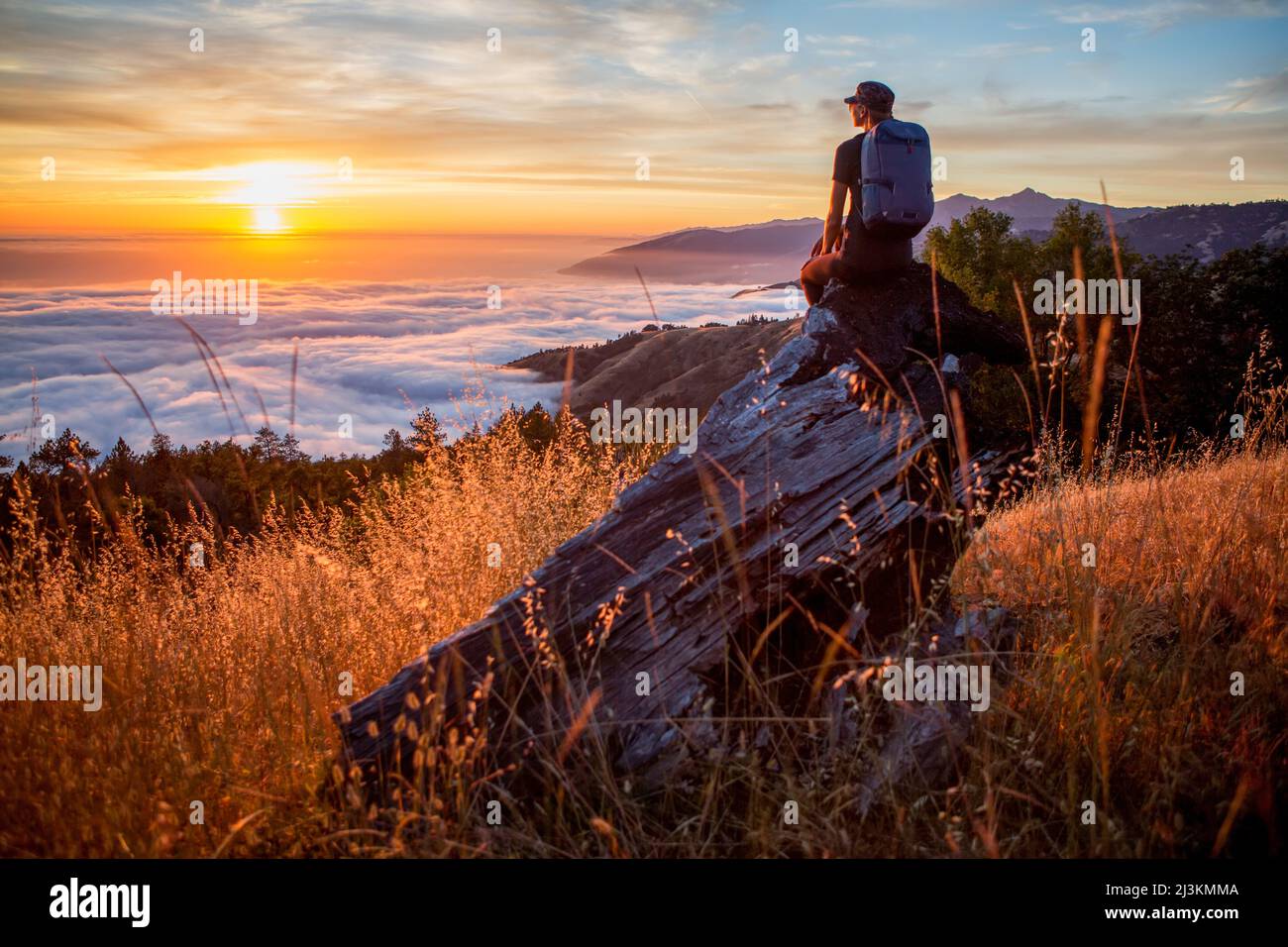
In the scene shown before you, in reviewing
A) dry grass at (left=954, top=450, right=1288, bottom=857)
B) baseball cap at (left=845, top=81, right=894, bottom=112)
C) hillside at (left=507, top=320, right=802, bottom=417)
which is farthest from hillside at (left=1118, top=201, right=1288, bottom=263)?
hillside at (left=507, top=320, right=802, bottom=417)

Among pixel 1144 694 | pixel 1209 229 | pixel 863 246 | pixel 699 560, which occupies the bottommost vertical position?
pixel 1144 694

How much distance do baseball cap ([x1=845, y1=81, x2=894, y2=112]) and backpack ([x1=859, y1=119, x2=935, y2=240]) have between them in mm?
579

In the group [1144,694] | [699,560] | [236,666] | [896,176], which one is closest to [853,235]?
[896,176]

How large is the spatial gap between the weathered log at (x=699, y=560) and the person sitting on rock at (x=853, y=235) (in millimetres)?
899

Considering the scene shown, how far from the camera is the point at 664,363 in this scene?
60781 mm

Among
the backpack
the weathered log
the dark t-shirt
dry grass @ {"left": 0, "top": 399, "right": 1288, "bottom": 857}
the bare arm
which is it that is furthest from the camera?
the bare arm

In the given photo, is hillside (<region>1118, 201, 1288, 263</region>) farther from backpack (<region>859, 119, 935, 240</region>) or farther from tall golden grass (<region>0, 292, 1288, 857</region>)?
tall golden grass (<region>0, 292, 1288, 857</region>)

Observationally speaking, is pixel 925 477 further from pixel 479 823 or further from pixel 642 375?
pixel 642 375

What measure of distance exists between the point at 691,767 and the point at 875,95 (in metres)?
4.34

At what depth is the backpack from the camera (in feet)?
15.3

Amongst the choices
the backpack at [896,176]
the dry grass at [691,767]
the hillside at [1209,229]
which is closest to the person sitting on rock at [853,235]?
the backpack at [896,176]

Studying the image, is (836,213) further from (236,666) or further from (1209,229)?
(1209,229)
